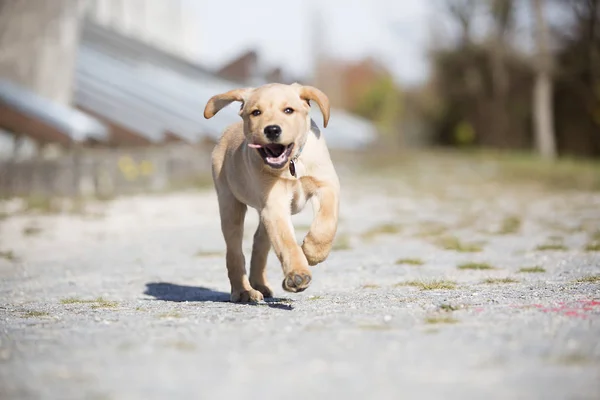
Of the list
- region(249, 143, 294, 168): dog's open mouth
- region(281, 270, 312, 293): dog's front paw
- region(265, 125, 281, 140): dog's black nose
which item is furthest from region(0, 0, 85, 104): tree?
region(281, 270, 312, 293): dog's front paw

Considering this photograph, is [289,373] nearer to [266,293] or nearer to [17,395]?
[17,395]

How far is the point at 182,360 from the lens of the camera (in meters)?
3.67

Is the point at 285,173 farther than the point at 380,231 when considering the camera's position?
No

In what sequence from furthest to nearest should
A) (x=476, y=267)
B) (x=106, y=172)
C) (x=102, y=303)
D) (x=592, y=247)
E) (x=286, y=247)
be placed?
(x=106, y=172) < (x=592, y=247) < (x=476, y=267) < (x=102, y=303) < (x=286, y=247)

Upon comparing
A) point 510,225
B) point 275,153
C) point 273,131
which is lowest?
point 510,225

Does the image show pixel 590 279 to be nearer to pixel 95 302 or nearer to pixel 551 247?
pixel 551 247

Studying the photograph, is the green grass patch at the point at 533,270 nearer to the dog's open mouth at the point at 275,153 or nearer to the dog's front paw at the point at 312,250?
the dog's front paw at the point at 312,250

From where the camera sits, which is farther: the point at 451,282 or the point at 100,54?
the point at 100,54

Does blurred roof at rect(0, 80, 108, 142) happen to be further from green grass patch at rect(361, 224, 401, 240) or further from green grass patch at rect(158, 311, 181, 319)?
green grass patch at rect(158, 311, 181, 319)

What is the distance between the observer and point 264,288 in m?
6.49

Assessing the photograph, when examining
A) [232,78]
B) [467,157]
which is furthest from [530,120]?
[232,78]

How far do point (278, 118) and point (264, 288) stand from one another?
1.54 metres

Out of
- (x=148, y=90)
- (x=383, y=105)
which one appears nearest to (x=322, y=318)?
(x=148, y=90)

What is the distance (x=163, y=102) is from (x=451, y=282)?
628 inches
